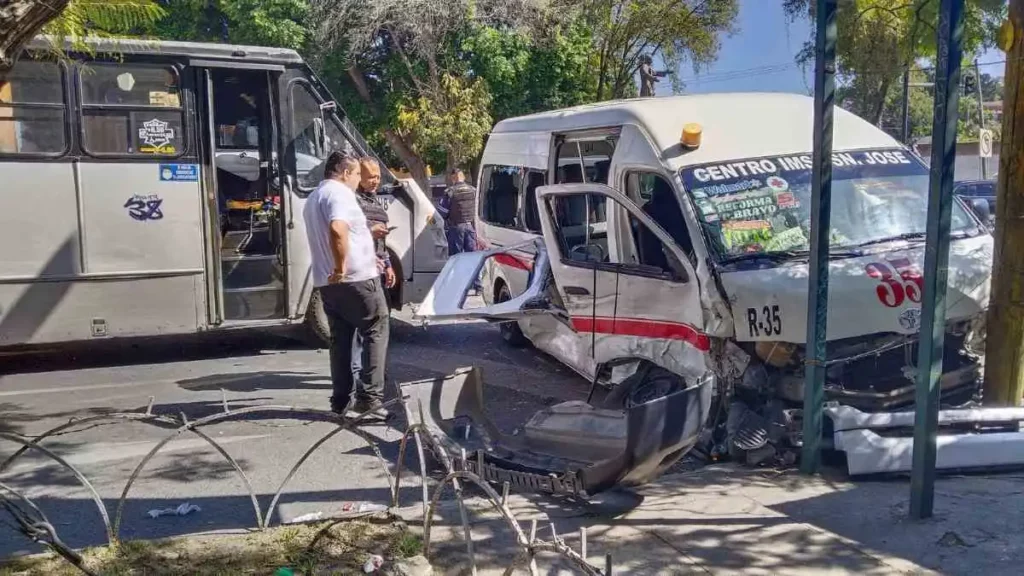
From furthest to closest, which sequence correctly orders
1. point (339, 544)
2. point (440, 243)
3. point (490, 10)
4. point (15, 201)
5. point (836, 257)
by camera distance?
point (490, 10), point (440, 243), point (15, 201), point (836, 257), point (339, 544)

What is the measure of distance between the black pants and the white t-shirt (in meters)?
0.09

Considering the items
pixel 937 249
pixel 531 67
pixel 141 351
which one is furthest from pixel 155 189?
pixel 531 67

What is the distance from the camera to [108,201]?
901cm

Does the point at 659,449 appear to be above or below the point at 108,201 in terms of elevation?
below

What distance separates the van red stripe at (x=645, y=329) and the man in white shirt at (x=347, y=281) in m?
1.52

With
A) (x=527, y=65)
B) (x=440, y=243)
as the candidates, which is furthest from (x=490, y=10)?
(x=440, y=243)

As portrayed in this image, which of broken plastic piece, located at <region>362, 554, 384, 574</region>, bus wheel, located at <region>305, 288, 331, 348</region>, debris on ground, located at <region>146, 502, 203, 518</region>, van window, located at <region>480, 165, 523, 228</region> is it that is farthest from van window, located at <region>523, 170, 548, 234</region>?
broken plastic piece, located at <region>362, 554, 384, 574</region>

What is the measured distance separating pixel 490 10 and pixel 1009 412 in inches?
641

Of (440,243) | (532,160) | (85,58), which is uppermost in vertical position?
(85,58)

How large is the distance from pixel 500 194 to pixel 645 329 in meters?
3.80

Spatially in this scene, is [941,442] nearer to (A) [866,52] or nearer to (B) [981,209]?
(B) [981,209]

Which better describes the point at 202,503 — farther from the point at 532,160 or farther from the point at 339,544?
the point at 532,160

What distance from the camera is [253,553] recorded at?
4645 millimetres

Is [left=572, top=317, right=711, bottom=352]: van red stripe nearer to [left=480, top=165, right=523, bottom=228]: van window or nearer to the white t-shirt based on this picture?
the white t-shirt
